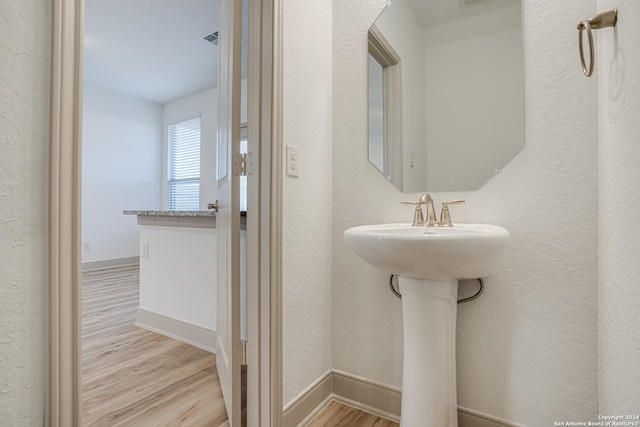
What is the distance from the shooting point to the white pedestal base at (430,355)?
3.34 ft

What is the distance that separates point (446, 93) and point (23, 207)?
4.49ft

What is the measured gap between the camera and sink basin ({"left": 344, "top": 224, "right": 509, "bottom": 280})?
0.81 m

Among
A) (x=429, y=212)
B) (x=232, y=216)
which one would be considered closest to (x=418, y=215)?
(x=429, y=212)

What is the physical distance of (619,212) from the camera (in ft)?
2.37

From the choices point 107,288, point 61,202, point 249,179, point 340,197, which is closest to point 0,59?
point 61,202

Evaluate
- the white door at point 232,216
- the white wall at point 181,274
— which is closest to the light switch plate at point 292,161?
the white door at point 232,216

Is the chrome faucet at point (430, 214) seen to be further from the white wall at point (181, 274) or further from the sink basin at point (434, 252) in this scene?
the white wall at point (181, 274)

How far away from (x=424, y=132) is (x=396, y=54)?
0.38 metres

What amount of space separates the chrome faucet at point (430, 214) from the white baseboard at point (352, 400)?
0.70m

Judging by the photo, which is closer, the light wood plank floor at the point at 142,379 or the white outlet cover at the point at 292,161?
the white outlet cover at the point at 292,161

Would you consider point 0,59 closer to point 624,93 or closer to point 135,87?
point 624,93

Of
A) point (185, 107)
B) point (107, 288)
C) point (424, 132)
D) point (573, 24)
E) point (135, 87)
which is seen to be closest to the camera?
point (573, 24)

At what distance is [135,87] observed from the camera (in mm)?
4566

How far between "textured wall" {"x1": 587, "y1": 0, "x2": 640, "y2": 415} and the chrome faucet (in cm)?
43
